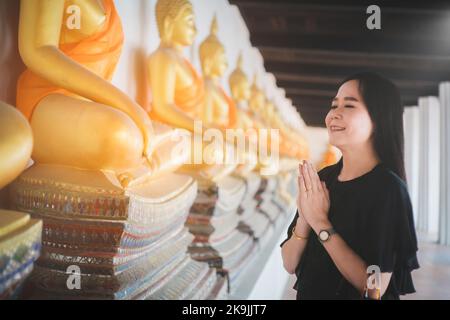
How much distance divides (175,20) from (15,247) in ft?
3.05

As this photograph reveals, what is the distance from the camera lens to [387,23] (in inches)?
78.0

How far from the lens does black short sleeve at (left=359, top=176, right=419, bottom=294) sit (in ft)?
1.70

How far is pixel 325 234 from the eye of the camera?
20.9 inches

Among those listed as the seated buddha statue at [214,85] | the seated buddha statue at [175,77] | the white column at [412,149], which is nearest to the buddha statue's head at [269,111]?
the white column at [412,149]

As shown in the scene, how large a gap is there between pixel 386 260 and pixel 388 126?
0.14 meters

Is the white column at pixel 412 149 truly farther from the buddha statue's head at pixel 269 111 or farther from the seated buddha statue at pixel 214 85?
the buddha statue's head at pixel 269 111

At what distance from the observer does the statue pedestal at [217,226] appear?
1.37m

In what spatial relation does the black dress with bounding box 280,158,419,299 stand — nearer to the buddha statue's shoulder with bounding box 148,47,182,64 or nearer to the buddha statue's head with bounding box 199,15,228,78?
the buddha statue's shoulder with bounding box 148,47,182,64

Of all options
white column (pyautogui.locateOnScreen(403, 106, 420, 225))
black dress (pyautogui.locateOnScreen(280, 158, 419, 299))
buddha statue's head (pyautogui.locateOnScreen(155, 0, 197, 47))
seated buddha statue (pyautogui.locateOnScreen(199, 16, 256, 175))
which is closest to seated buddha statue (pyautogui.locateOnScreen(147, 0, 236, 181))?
buddha statue's head (pyautogui.locateOnScreen(155, 0, 197, 47))

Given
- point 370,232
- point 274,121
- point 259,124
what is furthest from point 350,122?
point 274,121
